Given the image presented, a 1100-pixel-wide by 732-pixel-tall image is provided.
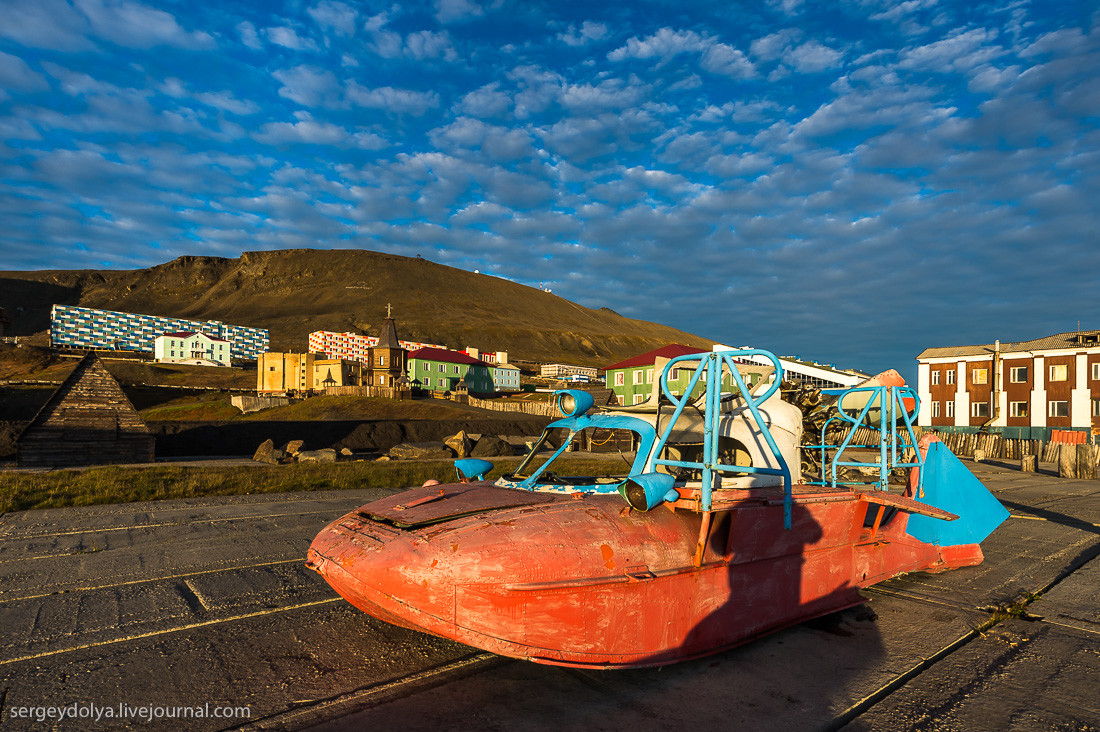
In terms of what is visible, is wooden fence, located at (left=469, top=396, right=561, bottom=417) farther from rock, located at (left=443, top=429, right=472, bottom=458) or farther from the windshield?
rock, located at (left=443, top=429, right=472, bottom=458)

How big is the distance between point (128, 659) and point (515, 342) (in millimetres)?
144714

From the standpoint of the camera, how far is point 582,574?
12.6ft

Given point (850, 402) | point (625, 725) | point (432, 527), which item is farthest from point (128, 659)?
point (850, 402)

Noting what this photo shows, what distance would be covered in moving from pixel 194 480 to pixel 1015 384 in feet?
175

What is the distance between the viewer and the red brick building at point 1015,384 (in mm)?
40219

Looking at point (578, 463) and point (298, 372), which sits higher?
point (298, 372)

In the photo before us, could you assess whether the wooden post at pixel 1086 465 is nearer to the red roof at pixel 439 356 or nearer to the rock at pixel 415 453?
the rock at pixel 415 453

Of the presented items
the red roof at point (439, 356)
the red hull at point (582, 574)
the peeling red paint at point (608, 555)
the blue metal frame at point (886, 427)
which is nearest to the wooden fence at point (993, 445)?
the blue metal frame at point (886, 427)

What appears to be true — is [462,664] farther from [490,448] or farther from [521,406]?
[521,406]

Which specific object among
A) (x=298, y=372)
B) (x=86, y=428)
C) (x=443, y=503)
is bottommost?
(x=86, y=428)

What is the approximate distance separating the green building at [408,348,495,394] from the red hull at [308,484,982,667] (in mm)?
65522

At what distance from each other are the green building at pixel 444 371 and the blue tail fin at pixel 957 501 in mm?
64184

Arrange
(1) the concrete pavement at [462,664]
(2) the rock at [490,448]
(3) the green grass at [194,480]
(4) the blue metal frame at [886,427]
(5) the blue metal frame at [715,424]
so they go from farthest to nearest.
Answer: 1. (2) the rock at [490,448]
2. (3) the green grass at [194,480]
3. (4) the blue metal frame at [886,427]
4. (5) the blue metal frame at [715,424]
5. (1) the concrete pavement at [462,664]

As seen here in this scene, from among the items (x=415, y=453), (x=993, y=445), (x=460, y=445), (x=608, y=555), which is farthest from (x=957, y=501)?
(x=993, y=445)
